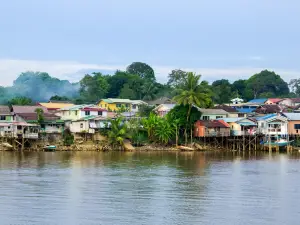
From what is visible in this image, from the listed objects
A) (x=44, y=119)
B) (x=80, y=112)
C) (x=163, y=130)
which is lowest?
(x=163, y=130)

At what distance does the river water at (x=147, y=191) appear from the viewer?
23.3 m

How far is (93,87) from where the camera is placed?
83125 millimetres

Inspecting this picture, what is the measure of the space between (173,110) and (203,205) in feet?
109

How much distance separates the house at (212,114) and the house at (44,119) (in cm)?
1497

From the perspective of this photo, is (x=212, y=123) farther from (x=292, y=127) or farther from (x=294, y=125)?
(x=294, y=125)

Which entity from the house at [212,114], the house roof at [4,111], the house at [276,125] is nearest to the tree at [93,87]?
the house at [212,114]

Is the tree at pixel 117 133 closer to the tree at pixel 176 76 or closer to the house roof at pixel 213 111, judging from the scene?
the house roof at pixel 213 111

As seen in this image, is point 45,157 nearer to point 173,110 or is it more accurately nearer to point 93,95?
point 173,110

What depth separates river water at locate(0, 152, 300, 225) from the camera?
23.3 m

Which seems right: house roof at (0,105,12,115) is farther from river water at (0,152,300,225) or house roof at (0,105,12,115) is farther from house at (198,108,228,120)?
house at (198,108,228,120)

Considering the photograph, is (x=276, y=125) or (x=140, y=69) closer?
(x=276, y=125)

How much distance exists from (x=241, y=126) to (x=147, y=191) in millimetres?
31327

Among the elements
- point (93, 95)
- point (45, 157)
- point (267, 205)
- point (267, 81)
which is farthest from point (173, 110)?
point (267, 81)

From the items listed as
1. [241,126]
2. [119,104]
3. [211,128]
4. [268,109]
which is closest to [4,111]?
[119,104]
